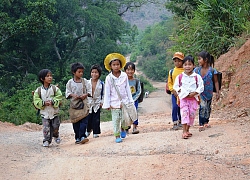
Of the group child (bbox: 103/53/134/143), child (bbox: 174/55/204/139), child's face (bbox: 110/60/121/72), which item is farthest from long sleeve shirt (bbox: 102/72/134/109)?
child (bbox: 174/55/204/139)

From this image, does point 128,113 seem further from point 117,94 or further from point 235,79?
point 235,79

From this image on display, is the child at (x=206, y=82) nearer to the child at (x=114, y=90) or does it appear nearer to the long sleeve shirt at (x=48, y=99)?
the child at (x=114, y=90)

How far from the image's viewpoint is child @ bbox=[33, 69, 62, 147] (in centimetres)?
745

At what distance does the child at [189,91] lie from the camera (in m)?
6.57

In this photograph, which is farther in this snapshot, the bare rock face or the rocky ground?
the bare rock face

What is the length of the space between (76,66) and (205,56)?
2295mm

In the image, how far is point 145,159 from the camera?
5.29m

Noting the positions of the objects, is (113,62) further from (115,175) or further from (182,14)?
(182,14)

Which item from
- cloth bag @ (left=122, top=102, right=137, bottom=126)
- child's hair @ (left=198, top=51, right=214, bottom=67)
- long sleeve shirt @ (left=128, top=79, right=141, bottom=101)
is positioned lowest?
cloth bag @ (left=122, top=102, right=137, bottom=126)

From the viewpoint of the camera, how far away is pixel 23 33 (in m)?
21.8

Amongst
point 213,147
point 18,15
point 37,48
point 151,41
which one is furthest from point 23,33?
point 151,41

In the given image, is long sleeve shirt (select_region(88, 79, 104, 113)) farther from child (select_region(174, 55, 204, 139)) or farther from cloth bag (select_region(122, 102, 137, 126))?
child (select_region(174, 55, 204, 139))

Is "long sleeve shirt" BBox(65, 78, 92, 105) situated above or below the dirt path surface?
above

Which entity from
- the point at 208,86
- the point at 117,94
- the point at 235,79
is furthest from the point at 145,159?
the point at 235,79
